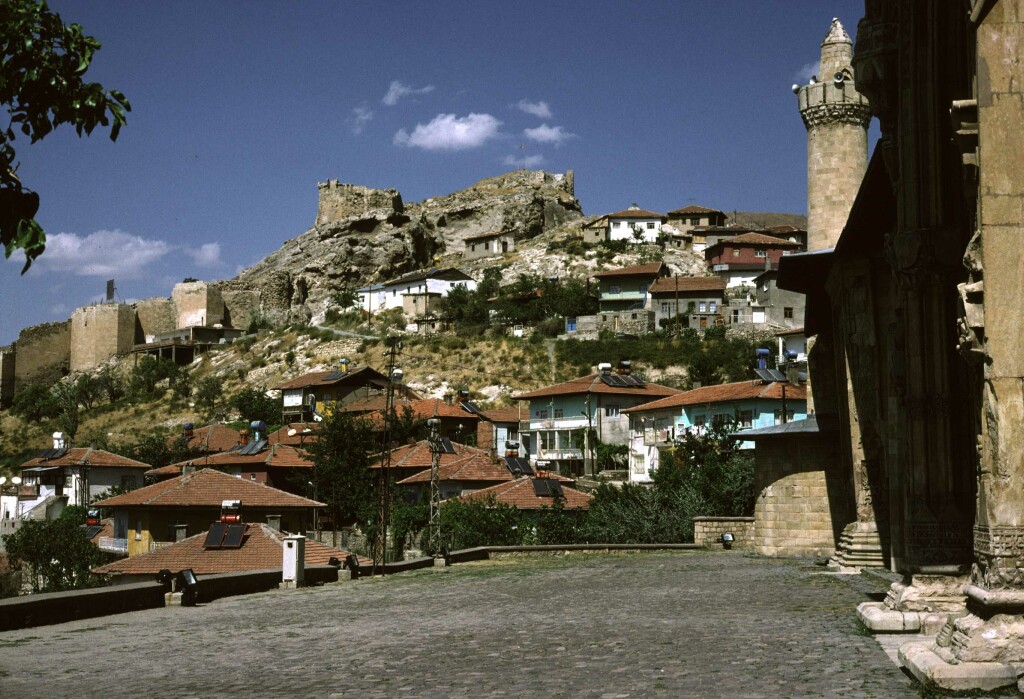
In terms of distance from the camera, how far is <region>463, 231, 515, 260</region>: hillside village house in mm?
122938

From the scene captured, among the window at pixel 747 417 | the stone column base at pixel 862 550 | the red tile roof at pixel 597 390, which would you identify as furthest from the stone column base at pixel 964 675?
the red tile roof at pixel 597 390

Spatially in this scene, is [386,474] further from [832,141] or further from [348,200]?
[348,200]

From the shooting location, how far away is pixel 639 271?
97.8 meters

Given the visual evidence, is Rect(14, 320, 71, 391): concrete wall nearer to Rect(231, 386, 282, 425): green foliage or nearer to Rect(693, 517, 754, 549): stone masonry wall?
Rect(231, 386, 282, 425): green foliage

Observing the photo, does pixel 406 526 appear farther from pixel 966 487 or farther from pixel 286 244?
pixel 286 244

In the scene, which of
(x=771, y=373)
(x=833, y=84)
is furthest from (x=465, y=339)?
(x=833, y=84)

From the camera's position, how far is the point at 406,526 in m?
42.8

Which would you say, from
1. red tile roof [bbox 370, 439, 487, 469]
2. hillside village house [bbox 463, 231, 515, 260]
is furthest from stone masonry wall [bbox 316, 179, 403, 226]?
red tile roof [bbox 370, 439, 487, 469]

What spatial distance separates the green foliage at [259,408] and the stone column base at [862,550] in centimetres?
6363

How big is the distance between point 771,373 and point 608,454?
27.1 meters

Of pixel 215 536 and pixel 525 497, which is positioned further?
pixel 525 497

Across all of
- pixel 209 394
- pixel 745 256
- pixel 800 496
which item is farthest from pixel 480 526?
pixel 745 256

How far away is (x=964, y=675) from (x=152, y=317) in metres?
120

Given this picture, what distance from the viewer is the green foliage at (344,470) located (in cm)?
5159
